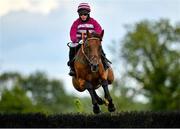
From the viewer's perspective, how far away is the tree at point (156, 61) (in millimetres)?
83562

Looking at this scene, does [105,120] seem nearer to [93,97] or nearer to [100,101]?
[93,97]

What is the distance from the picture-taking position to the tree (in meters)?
83.6

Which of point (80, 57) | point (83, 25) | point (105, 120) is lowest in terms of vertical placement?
point (105, 120)

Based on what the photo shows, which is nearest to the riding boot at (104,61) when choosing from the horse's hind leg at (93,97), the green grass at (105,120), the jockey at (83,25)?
the jockey at (83,25)

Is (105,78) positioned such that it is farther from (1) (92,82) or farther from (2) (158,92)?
(2) (158,92)

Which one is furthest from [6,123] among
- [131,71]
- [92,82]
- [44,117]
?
[131,71]

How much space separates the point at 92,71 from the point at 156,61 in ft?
205

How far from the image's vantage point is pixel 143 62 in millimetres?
83438

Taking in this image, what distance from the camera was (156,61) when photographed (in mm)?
83250

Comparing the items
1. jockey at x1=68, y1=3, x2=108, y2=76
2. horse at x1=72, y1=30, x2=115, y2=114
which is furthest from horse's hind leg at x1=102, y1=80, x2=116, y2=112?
jockey at x1=68, y1=3, x2=108, y2=76

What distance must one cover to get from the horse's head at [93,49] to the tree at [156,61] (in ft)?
200

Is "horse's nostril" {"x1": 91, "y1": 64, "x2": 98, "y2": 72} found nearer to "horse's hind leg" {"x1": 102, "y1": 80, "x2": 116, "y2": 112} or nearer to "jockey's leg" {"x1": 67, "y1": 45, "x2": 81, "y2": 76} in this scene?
"horse's hind leg" {"x1": 102, "y1": 80, "x2": 116, "y2": 112}

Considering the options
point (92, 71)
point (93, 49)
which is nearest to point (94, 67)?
point (92, 71)

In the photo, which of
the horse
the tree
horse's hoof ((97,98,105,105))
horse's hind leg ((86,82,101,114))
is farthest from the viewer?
the tree
